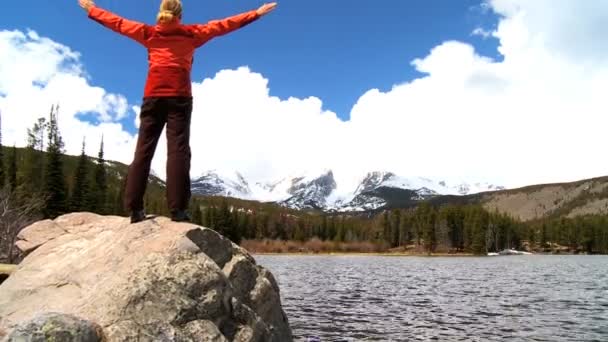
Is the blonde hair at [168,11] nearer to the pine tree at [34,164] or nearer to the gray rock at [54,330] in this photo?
the gray rock at [54,330]

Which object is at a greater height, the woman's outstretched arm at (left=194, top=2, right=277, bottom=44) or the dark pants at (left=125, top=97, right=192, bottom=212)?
the woman's outstretched arm at (left=194, top=2, right=277, bottom=44)

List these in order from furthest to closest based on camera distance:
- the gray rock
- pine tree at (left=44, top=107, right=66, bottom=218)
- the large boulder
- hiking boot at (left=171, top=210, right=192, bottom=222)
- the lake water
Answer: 1. pine tree at (left=44, top=107, right=66, bottom=218)
2. the lake water
3. hiking boot at (left=171, top=210, right=192, bottom=222)
4. the large boulder
5. the gray rock

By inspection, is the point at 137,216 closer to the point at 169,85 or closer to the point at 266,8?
the point at 169,85

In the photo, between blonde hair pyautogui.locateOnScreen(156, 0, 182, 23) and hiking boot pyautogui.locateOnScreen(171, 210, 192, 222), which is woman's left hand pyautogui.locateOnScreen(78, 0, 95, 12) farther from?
hiking boot pyautogui.locateOnScreen(171, 210, 192, 222)

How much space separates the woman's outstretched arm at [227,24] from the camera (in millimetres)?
11766

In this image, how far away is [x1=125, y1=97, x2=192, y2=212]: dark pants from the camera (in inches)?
457

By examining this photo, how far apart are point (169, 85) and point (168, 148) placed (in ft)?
4.35

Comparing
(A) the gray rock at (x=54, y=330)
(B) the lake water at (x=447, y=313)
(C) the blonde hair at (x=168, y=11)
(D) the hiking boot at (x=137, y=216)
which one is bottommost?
(B) the lake water at (x=447, y=313)

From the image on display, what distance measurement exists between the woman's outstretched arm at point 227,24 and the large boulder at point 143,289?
4.07m

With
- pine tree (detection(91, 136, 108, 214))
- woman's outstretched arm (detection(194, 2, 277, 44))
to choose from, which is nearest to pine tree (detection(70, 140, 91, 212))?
pine tree (detection(91, 136, 108, 214))

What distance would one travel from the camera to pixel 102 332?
8992 mm

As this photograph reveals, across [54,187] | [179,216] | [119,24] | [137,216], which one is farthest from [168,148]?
[54,187]

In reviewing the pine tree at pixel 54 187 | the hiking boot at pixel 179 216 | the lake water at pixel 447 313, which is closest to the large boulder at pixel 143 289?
the hiking boot at pixel 179 216

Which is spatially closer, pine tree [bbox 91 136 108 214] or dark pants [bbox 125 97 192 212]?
dark pants [bbox 125 97 192 212]
